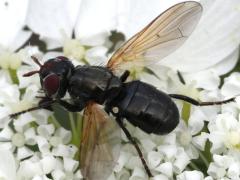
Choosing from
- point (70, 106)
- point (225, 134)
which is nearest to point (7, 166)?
point (70, 106)

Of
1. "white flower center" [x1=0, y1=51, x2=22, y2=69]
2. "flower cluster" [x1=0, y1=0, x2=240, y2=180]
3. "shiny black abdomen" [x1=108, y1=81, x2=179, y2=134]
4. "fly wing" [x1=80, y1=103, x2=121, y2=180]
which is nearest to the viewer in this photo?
"fly wing" [x1=80, y1=103, x2=121, y2=180]

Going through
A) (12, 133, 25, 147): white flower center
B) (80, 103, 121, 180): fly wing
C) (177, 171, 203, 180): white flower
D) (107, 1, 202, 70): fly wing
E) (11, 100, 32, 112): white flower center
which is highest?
(107, 1, 202, 70): fly wing

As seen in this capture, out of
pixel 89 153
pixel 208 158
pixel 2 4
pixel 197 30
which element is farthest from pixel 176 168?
pixel 2 4

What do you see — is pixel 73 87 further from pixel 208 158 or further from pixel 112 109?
pixel 208 158

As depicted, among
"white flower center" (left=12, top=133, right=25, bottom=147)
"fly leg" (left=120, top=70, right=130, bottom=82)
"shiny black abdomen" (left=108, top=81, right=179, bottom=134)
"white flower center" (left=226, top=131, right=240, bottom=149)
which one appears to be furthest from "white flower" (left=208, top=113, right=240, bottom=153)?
"white flower center" (left=12, top=133, right=25, bottom=147)

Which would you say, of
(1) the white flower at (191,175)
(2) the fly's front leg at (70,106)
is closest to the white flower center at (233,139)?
(1) the white flower at (191,175)

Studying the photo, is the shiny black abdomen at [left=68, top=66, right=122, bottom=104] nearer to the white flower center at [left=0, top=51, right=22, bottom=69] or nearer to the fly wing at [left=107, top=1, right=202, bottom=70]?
the fly wing at [left=107, top=1, right=202, bottom=70]

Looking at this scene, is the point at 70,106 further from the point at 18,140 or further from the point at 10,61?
the point at 10,61
